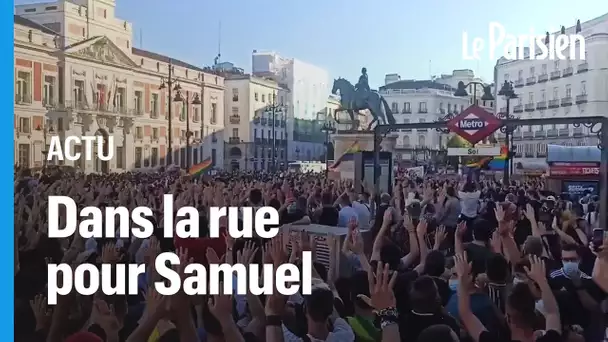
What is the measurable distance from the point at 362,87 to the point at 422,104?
69 cm

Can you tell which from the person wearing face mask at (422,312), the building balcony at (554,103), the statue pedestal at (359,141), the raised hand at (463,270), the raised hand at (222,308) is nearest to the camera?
the raised hand at (222,308)

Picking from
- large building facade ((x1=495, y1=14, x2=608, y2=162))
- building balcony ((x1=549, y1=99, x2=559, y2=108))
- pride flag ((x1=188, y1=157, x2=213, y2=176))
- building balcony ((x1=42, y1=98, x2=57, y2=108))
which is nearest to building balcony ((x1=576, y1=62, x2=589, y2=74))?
large building facade ((x1=495, y1=14, x2=608, y2=162))

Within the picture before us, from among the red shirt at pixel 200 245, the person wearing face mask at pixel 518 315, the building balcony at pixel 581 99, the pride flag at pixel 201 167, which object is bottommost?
the person wearing face mask at pixel 518 315

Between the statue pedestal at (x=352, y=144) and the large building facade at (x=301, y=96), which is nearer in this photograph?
the large building facade at (x=301, y=96)

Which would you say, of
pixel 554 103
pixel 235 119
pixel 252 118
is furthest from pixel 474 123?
pixel 235 119

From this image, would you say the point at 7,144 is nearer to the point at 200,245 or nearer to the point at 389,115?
the point at 200,245

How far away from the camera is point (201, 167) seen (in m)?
3.73

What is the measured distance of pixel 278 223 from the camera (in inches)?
129

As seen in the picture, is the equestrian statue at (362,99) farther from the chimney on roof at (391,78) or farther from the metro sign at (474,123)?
the metro sign at (474,123)

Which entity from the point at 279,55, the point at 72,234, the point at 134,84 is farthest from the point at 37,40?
the point at 279,55

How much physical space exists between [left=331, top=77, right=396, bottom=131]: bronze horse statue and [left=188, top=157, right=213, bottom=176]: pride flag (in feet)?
2.46

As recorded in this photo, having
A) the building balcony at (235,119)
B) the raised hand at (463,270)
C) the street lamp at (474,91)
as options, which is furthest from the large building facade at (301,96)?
the raised hand at (463,270)

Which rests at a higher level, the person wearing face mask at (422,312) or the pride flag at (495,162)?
the pride flag at (495,162)

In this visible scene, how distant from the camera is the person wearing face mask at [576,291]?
2.33 metres
